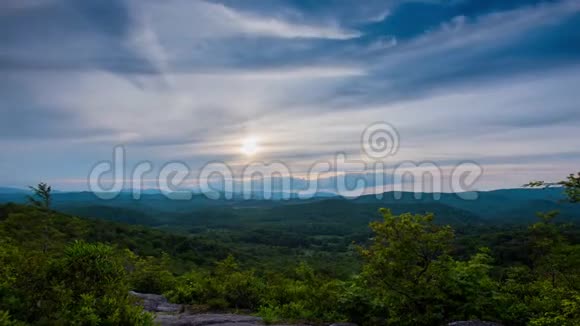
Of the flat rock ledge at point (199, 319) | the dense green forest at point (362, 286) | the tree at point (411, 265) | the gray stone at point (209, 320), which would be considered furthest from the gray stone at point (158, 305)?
the tree at point (411, 265)

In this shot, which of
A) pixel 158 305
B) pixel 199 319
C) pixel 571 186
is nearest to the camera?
pixel 571 186

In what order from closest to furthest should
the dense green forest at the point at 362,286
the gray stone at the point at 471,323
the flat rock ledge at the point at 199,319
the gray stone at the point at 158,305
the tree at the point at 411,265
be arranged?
the dense green forest at the point at 362,286
the gray stone at the point at 471,323
the tree at the point at 411,265
the flat rock ledge at the point at 199,319
the gray stone at the point at 158,305

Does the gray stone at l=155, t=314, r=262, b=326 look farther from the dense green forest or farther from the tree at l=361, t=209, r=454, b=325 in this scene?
the tree at l=361, t=209, r=454, b=325

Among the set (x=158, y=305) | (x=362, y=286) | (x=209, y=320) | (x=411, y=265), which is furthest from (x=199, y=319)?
(x=411, y=265)

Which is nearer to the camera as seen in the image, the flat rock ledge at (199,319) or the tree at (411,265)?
the tree at (411,265)

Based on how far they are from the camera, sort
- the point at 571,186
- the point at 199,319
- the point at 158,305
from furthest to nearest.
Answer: the point at 158,305, the point at 199,319, the point at 571,186

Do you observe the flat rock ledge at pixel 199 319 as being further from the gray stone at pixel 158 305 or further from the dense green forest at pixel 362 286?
the dense green forest at pixel 362 286

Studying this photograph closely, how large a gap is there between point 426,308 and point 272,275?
7.50m

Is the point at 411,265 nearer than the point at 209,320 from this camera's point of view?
Yes

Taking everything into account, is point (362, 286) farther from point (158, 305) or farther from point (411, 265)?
point (158, 305)

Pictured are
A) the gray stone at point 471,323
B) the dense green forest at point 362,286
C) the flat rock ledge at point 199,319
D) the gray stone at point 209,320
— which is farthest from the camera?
the gray stone at point 209,320

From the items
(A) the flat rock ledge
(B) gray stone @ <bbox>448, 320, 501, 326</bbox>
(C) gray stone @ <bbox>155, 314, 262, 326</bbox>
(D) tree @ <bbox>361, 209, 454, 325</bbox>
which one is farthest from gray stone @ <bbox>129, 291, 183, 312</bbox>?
(B) gray stone @ <bbox>448, 320, 501, 326</bbox>

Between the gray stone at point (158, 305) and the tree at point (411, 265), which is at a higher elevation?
the tree at point (411, 265)

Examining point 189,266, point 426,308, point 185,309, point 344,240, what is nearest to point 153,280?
point 185,309
